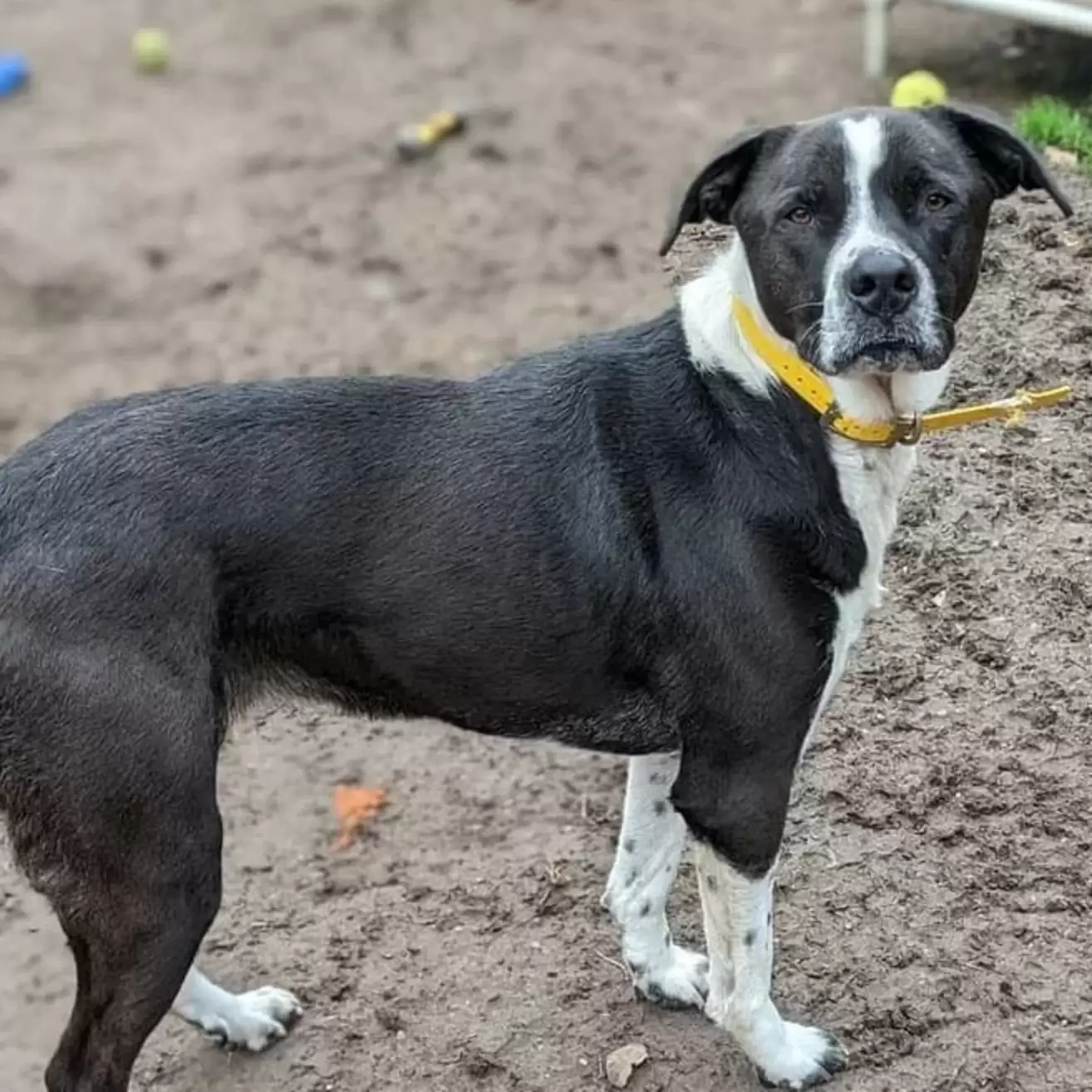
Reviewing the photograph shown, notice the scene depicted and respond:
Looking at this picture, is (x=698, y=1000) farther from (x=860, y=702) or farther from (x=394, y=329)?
(x=394, y=329)

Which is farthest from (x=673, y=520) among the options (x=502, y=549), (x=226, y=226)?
(x=226, y=226)

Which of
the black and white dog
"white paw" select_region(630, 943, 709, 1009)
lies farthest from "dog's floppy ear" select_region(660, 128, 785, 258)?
"white paw" select_region(630, 943, 709, 1009)

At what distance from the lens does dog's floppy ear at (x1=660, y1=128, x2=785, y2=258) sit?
3305 mm

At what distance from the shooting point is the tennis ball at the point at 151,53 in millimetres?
8852

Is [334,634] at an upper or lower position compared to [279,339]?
upper

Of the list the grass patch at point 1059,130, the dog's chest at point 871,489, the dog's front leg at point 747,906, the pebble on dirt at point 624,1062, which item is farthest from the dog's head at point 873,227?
the grass patch at point 1059,130

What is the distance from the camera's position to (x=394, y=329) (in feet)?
22.2

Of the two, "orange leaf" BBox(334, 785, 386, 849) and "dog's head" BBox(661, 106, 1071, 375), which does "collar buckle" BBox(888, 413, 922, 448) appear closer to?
"dog's head" BBox(661, 106, 1071, 375)

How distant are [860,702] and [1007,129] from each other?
172cm

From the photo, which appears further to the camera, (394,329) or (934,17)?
(934,17)

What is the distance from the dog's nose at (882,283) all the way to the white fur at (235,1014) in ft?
6.89

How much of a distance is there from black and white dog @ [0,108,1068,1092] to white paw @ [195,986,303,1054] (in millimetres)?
625

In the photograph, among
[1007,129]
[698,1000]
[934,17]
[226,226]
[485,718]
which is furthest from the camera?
[934,17]

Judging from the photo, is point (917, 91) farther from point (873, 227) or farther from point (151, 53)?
point (151, 53)
